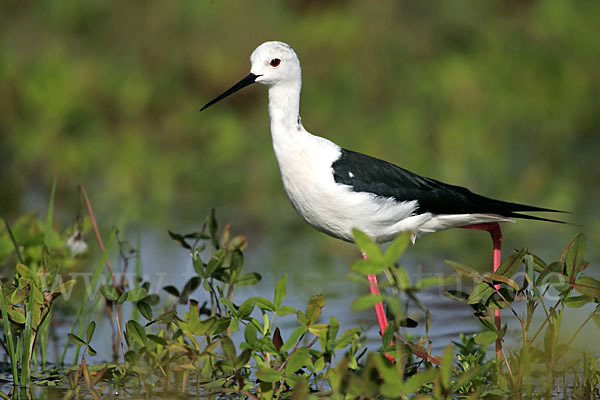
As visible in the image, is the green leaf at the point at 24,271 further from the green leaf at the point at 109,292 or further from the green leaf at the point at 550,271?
the green leaf at the point at 550,271

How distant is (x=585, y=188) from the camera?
23.7 feet

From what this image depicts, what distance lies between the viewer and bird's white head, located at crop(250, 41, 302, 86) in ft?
12.6

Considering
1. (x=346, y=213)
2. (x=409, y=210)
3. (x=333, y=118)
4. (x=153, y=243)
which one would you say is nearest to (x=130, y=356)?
(x=346, y=213)

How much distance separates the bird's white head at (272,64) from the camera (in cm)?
385

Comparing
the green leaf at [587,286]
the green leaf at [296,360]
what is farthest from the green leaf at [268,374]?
the green leaf at [587,286]

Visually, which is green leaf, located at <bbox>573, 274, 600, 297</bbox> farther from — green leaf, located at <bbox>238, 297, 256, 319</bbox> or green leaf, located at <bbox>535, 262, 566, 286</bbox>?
green leaf, located at <bbox>238, 297, 256, 319</bbox>

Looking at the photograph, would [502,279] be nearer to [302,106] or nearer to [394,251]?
[394,251]

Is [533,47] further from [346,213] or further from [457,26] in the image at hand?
[346,213]

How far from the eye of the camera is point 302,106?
29.3 feet

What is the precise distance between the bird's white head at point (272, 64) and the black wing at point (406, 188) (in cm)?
44

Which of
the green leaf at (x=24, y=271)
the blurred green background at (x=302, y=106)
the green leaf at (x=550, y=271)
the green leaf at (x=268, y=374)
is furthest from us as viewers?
the blurred green background at (x=302, y=106)

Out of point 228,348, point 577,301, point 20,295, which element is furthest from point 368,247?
point 20,295

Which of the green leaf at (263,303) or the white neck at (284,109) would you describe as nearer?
the green leaf at (263,303)

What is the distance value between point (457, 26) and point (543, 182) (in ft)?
10.3
